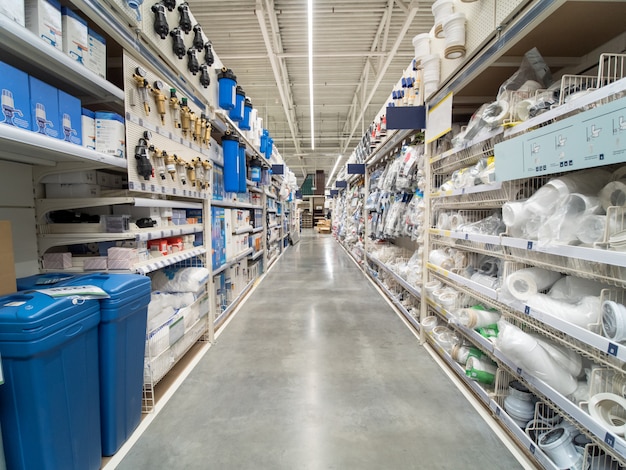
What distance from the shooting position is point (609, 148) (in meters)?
1.05

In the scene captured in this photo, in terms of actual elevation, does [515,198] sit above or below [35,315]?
above

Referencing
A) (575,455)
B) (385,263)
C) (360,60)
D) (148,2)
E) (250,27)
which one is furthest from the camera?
(360,60)

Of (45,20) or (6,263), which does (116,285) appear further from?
(45,20)

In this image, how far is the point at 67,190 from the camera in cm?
181

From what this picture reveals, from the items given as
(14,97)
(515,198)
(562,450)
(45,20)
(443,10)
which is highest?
(443,10)

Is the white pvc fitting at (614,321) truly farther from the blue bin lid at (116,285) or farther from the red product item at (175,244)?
the red product item at (175,244)

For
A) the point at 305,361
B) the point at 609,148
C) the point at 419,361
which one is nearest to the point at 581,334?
the point at 609,148

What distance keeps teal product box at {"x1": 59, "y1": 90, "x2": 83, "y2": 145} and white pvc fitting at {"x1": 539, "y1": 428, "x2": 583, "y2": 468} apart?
8.67 feet

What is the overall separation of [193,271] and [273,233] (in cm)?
580

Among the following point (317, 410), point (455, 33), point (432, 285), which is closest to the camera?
point (317, 410)

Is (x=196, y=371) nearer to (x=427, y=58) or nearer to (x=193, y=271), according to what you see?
(x=193, y=271)

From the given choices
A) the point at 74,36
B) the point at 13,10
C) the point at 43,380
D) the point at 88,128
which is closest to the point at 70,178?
the point at 88,128

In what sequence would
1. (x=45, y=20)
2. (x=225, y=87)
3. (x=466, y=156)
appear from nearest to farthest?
(x=45, y=20) < (x=466, y=156) < (x=225, y=87)

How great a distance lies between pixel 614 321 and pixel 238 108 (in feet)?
12.0
